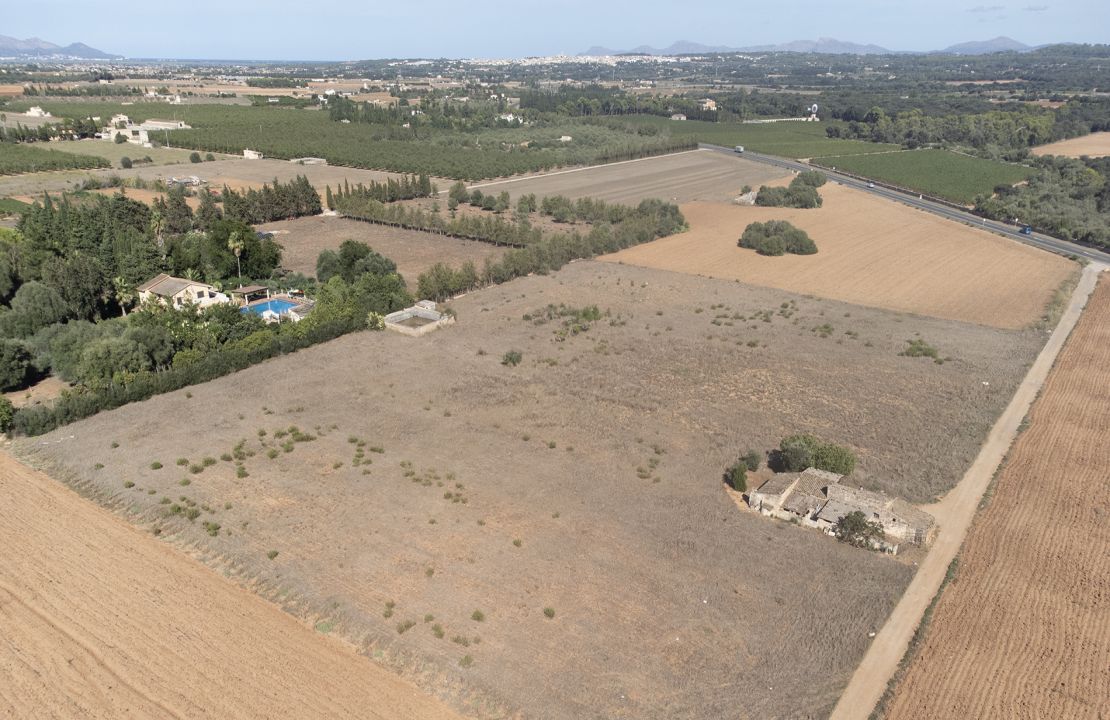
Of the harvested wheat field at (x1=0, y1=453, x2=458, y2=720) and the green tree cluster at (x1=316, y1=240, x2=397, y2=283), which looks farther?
the green tree cluster at (x1=316, y1=240, x2=397, y2=283)

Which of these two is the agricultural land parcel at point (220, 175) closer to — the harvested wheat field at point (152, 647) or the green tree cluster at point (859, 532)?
the harvested wheat field at point (152, 647)

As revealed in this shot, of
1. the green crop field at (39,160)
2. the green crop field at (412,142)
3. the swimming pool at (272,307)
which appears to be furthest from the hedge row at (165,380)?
the green crop field at (39,160)

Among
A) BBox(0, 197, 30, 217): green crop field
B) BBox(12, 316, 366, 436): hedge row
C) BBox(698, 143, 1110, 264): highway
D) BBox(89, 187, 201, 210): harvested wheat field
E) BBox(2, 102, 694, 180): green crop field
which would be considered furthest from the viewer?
BBox(2, 102, 694, 180): green crop field

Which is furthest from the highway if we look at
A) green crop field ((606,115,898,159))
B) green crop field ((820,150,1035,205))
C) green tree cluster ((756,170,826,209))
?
green tree cluster ((756,170,826,209))

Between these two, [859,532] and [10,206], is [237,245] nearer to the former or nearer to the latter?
[10,206]

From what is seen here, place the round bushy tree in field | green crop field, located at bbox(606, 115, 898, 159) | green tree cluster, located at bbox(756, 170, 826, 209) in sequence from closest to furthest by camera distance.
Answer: the round bushy tree in field < green tree cluster, located at bbox(756, 170, 826, 209) < green crop field, located at bbox(606, 115, 898, 159)

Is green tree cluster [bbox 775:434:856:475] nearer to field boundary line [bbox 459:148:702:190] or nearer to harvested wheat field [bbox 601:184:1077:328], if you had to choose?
harvested wheat field [bbox 601:184:1077:328]
